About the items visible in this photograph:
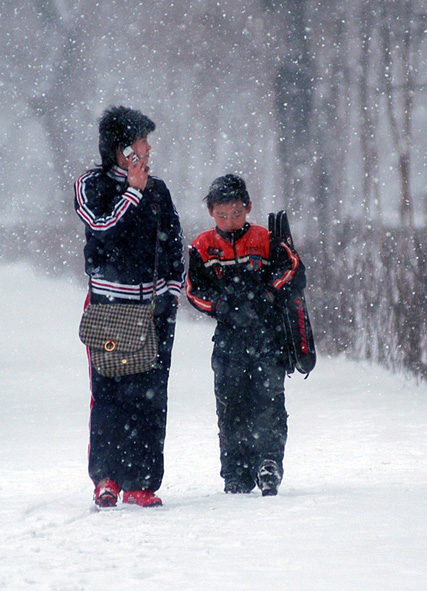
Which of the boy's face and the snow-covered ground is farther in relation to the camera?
the boy's face

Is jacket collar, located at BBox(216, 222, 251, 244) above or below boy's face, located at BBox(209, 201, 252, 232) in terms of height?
below

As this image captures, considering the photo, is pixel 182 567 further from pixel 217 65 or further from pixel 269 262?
pixel 217 65

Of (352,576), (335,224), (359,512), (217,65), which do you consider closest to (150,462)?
(359,512)

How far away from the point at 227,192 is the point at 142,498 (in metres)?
1.40

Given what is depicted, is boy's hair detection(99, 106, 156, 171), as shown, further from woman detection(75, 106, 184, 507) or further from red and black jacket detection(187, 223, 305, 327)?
red and black jacket detection(187, 223, 305, 327)

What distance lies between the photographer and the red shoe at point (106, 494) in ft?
11.2

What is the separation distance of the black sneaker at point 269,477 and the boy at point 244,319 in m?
0.05

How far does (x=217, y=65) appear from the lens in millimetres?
15680

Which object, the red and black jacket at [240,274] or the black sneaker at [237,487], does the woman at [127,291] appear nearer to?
the red and black jacket at [240,274]

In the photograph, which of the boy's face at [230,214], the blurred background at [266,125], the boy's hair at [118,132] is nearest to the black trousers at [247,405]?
the boy's face at [230,214]

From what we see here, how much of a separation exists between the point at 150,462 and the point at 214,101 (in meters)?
14.0

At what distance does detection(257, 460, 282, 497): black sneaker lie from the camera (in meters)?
3.62

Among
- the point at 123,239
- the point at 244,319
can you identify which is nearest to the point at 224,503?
the point at 244,319

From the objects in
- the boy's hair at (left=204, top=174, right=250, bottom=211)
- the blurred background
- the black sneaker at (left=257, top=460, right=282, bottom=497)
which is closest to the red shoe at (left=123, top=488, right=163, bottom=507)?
the black sneaker at (left=257, top=460, right=282, bottom=497)
